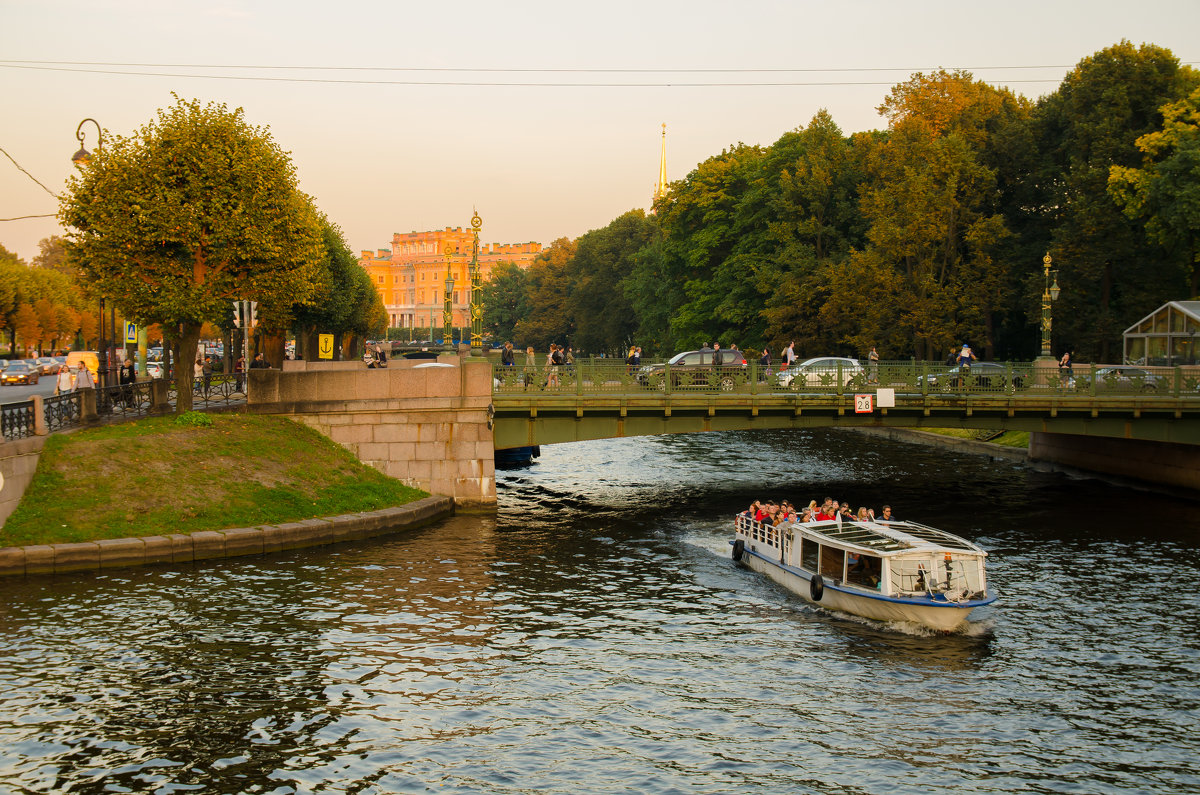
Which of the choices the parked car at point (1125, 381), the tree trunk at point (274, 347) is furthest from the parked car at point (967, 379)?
the tree trunk at point (274, 347)

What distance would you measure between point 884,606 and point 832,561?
2.14 meters

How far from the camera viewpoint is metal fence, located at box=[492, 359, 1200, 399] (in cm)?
3381

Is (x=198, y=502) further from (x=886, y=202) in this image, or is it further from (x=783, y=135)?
(x=783, y=135)

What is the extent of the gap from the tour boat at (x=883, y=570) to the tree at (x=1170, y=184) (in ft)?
112

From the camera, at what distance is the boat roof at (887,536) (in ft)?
74.2

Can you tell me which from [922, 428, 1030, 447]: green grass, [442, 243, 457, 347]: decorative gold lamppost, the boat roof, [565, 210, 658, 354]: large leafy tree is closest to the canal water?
the boat roof

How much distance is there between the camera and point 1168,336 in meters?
48.3

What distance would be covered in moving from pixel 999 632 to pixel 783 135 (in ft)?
180

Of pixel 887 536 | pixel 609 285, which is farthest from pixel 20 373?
pixel 887 536

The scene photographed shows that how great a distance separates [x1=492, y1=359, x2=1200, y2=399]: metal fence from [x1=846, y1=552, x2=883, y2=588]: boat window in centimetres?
1181

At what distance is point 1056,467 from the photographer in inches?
1736

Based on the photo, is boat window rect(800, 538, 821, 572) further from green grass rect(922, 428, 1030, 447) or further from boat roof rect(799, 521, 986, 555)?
green grass rect(922, 428, 1030, 447)

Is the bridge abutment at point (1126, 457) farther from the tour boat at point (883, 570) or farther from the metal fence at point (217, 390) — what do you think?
the metal fence at point (217, 390)

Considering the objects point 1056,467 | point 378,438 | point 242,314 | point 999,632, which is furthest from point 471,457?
point 1056,467
